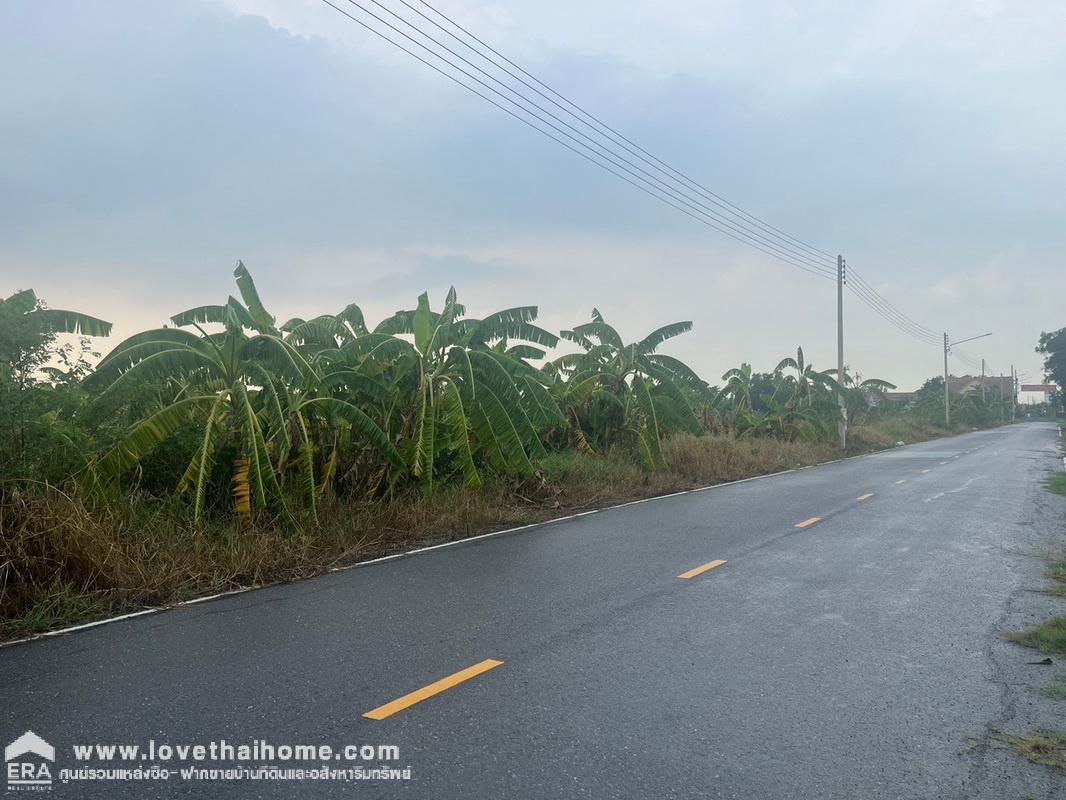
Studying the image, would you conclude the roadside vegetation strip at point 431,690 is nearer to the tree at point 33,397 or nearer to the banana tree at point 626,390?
the tree at point 33,397

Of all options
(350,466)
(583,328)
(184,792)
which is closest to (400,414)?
(350,466)

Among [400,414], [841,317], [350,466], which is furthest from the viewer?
[841,317]

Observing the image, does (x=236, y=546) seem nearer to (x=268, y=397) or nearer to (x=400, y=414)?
(x=268, y=397)

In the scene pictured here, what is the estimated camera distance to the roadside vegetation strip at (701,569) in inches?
336

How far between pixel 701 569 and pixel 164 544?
18.8 ft

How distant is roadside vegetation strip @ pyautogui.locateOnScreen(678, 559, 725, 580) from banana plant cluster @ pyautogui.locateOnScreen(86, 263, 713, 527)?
13.0 ft

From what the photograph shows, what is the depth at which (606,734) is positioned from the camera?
4281 millimetres

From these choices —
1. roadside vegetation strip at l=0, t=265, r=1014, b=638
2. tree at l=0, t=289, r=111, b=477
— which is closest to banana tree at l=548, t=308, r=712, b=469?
roadside vegetation strip at l=0, t=265, r=1014, b=638

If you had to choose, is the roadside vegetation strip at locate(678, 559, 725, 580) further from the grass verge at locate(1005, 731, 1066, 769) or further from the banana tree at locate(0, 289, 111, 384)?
the banana tree at locate(0, 289, 111, 384)

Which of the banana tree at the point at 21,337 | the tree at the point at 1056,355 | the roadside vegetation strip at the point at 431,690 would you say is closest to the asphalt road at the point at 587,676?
the roadside vegetation strip at the point at 431,690

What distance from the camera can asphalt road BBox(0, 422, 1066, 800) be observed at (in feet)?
12.7

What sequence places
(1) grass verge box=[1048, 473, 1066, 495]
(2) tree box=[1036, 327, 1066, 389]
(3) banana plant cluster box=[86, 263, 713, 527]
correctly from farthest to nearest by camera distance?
(2) tree box=[1036, 327, 1066, 389]
(1) grass verge box=[1048, 473, 1066, 495]
(3) banana plant cluster box=[86, 263, 713, 527]

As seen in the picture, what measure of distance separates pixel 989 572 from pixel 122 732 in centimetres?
852

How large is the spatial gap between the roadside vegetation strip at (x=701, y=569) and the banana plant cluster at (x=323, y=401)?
395cm
